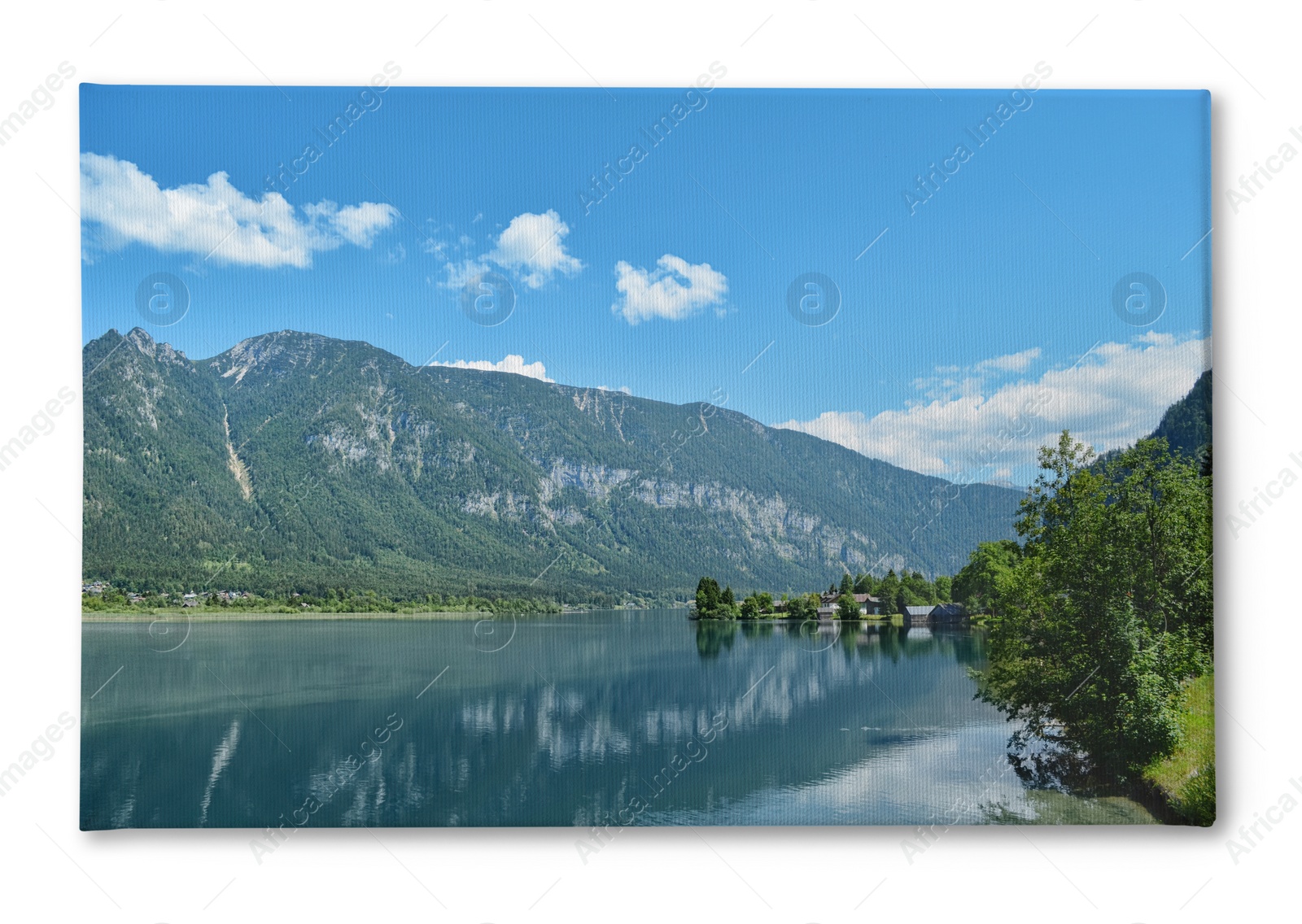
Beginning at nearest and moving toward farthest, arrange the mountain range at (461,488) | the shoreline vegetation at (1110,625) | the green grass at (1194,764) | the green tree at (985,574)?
the green grass at (1194,764) → the shoreline vegetation at (1110,625) → the mountain range at (461,488) → the green tree at (985,574)

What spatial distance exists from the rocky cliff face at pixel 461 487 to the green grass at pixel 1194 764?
1.84 meters

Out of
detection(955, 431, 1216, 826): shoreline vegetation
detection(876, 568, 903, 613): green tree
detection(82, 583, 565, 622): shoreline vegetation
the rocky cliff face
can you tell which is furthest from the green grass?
detection(82, 583, 565, 622): shoreline vegetation

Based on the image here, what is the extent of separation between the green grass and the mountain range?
1898 millimetres

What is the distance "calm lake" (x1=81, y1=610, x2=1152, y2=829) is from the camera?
6082 millimetres

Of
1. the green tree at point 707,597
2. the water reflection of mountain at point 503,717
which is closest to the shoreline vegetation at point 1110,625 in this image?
the water reflection of mountain at point 503,717

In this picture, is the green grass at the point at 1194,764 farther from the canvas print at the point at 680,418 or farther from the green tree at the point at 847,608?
the green tree at the point at 847,608

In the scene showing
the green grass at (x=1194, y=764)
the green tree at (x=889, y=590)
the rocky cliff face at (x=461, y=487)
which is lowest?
the green grass at (x=1194, y=764)

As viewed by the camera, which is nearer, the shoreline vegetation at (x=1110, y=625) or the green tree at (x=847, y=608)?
the shoreline vegetation at (x=1110, y=625)

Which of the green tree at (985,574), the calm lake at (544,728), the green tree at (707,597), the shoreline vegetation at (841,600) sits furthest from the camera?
the green tree at (707,597)

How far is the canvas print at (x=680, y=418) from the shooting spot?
606cm

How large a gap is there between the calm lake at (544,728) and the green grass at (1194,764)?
320 millimetres

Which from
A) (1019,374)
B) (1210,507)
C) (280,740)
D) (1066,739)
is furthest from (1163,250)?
(280,740)

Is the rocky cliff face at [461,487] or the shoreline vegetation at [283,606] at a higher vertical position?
the rocky cliff face at [461,487]

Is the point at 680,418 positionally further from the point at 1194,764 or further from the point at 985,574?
the point at 1194,764
